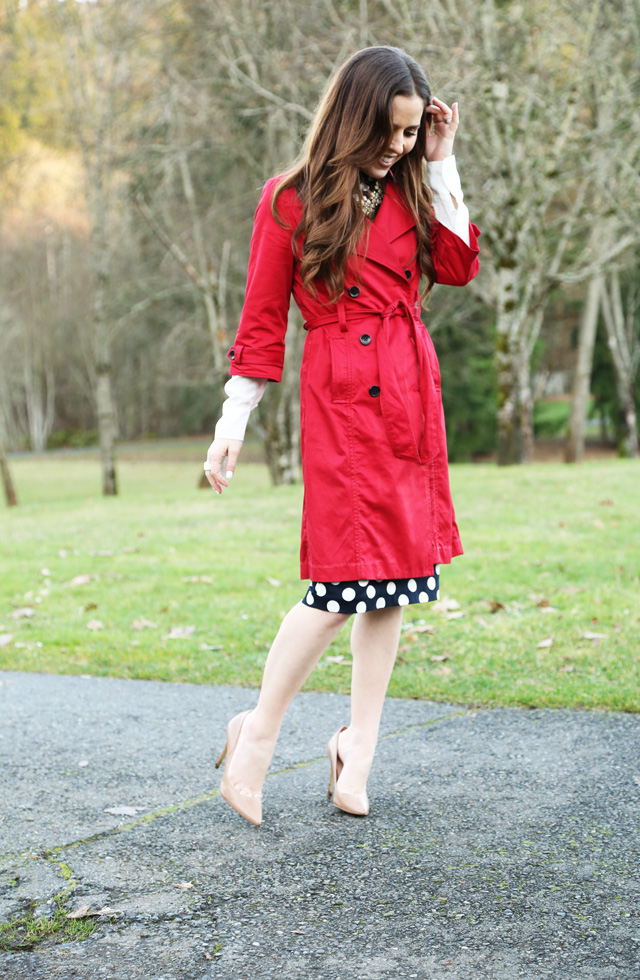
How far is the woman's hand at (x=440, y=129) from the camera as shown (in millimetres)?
2578

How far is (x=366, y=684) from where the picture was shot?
2734mm

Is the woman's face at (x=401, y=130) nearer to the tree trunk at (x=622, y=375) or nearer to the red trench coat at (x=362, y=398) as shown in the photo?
the red trench coat at (x=362, y=398)

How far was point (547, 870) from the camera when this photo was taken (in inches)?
89.7

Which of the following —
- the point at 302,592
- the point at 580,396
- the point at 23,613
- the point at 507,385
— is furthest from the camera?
the point at 580,396

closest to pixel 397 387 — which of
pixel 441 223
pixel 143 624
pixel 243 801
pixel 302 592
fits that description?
pixel 441 223

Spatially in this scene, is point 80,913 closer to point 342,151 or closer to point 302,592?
point 342,151

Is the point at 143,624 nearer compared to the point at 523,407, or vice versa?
the point at 143,624

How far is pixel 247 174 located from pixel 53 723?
1889 centimetres

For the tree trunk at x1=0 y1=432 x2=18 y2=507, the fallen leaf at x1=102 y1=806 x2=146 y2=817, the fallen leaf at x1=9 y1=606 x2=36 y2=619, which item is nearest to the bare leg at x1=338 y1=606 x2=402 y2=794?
the fallen leaf at x1=102 y1=806 x2=146 y2=817

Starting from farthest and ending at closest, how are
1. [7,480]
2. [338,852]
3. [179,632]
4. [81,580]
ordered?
[7,480] → [81,580] → [179,632] → [338,852]

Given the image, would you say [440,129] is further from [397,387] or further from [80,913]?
[80,913]

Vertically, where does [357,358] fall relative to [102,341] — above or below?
below

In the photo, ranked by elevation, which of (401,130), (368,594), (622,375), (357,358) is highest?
(622,375)

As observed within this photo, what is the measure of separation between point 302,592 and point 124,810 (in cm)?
347
